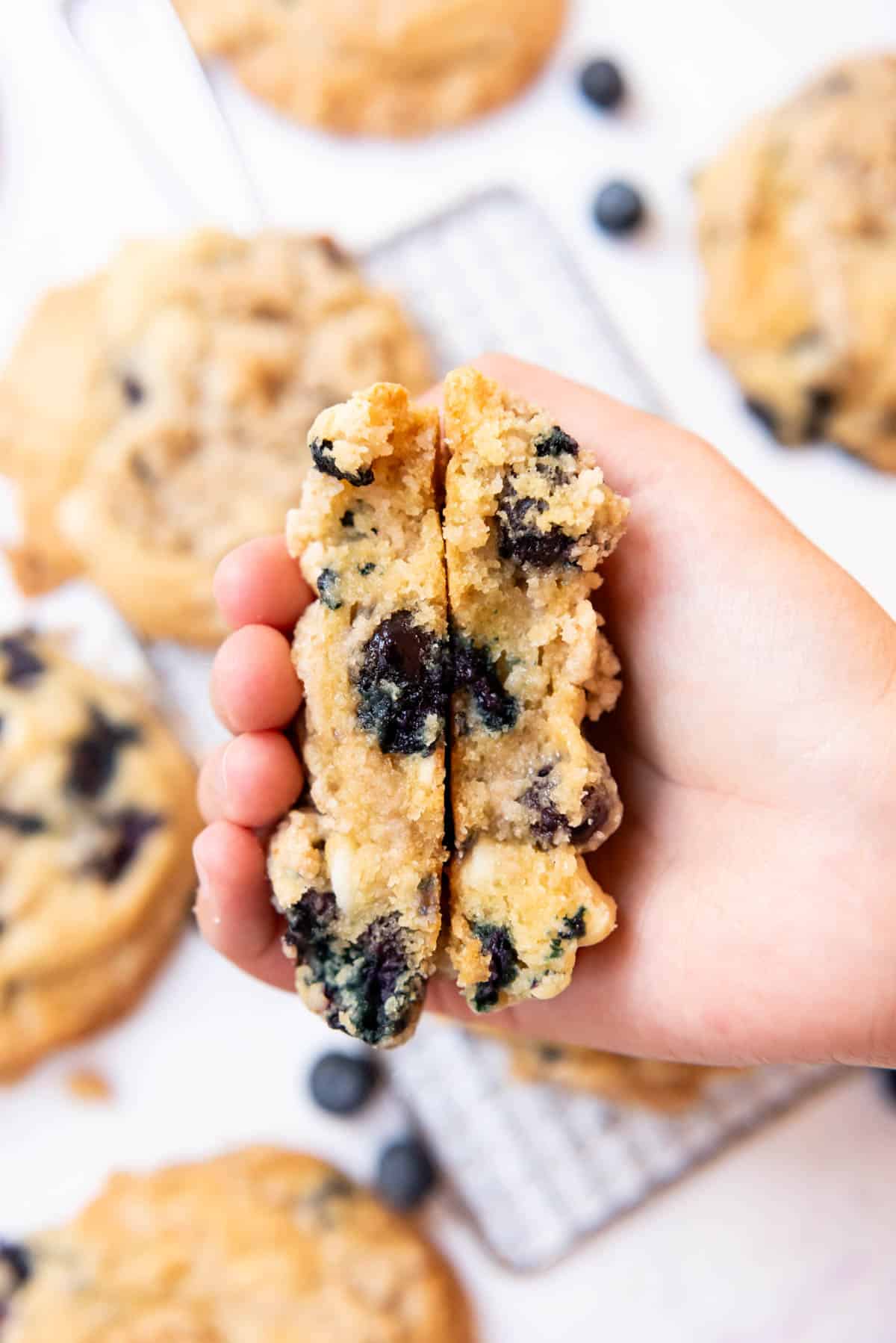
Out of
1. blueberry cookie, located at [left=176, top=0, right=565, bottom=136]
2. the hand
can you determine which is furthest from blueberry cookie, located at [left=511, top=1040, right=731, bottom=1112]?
blueberry cookie, located at [left=176, top=0, right=565, bottom=136]

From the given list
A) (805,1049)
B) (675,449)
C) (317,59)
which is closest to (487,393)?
(675,449)

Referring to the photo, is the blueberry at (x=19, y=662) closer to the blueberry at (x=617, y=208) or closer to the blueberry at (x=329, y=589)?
the blueberry at (x=329, y=589)

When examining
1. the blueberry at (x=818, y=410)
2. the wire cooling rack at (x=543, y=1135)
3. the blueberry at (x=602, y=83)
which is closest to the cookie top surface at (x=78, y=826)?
the wire cooling rack at (x=543, y=1135)

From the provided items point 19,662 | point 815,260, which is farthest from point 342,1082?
point 815,260

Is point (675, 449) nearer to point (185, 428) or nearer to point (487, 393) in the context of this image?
point (487, 393)

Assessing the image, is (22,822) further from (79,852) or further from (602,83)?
(602,83)

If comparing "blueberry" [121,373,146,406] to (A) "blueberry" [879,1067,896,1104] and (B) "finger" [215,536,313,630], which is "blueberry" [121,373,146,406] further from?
(A) "blueberry" [879,1067,896,1104]

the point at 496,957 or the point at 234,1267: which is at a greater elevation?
the point at 496,957
